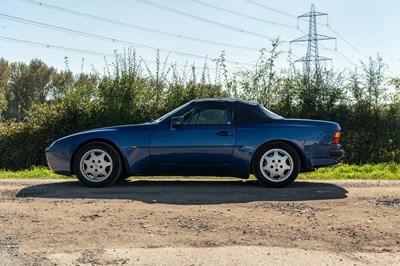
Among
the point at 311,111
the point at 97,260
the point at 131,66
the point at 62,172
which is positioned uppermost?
the point at 131,66

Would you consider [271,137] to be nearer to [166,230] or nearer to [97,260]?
[166,230]

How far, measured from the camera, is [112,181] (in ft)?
25.6

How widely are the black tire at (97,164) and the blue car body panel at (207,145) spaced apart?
0.36ft

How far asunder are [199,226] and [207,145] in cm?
274

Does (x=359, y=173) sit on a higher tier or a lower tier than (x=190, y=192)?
higher

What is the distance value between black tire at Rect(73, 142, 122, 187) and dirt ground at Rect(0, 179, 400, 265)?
36cm

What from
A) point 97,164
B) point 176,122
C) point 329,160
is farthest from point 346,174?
point 97,164

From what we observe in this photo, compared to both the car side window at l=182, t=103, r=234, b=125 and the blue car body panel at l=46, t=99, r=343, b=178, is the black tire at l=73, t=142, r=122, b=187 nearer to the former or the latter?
the blue car body panel at l=46, t=99, r=343, b=178

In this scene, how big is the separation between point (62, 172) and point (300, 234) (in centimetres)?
460

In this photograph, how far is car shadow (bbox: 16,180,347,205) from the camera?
6.60 meters

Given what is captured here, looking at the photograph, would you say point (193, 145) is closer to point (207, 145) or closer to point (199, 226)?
point (207, 145)

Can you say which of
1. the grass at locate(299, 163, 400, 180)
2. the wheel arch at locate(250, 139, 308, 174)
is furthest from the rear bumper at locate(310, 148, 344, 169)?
the grass at locate(299, 163, 400, 180)

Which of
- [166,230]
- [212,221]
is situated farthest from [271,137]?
[166,230]

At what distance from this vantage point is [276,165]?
768cm
